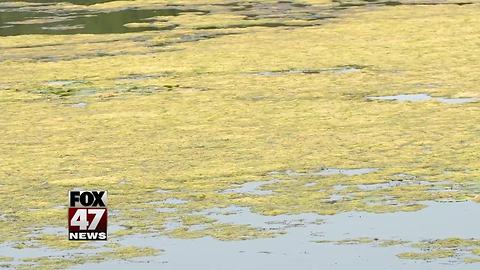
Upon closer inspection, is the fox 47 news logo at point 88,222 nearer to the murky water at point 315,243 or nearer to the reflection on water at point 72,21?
the murky water at point 315,243

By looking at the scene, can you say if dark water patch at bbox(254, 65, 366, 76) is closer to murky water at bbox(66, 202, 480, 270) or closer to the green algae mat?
the green algae mat

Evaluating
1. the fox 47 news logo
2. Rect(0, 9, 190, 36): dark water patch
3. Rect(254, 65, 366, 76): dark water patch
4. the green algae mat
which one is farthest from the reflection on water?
the fox 47 news logo

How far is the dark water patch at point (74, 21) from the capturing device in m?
31.0

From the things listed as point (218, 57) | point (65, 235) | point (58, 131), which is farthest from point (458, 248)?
point (218, 57)

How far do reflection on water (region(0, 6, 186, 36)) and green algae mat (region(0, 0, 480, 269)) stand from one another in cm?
39

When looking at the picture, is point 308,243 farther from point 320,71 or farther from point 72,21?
point 72,21

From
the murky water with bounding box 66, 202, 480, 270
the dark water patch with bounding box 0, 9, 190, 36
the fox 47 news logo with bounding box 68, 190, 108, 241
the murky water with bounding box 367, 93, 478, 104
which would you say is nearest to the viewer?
the murky water with bounding box 66, 202, 480, 270

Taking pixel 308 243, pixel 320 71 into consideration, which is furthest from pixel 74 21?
pixel 308 243

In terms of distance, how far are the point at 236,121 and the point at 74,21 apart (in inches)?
632

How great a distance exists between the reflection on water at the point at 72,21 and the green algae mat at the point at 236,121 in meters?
0.39

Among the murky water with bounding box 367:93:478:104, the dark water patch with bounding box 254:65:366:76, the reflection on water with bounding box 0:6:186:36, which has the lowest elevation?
the reflection on water with bounding box 0:6:186:36

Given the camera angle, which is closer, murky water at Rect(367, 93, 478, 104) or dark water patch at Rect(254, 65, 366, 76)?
murky water at Rect(367, 93, 478, 104)

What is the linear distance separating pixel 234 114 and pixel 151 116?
1.26 metres

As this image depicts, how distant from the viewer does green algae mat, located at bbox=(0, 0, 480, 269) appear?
13.5m
